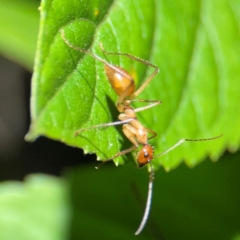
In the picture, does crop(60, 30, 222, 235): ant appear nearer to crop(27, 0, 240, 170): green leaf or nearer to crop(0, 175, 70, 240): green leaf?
crop(27, 0, 240, 170): green leaf

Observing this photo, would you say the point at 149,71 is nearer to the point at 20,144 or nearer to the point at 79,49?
the point at 79,49

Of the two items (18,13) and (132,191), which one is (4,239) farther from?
(18,13)

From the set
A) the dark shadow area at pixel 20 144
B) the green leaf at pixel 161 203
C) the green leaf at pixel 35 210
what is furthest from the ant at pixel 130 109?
the dark shadow area at pixel 20 144

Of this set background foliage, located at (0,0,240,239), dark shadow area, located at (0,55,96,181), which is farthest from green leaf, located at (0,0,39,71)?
dark shadow area, located at (0,55,96,181)

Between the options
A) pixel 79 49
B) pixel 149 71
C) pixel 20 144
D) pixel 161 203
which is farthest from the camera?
pixel 20 144

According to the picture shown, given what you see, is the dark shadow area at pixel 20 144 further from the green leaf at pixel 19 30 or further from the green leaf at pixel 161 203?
the green leaf at pixel 19 30

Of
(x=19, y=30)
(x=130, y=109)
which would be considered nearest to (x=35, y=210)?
(x=19, y=30)
